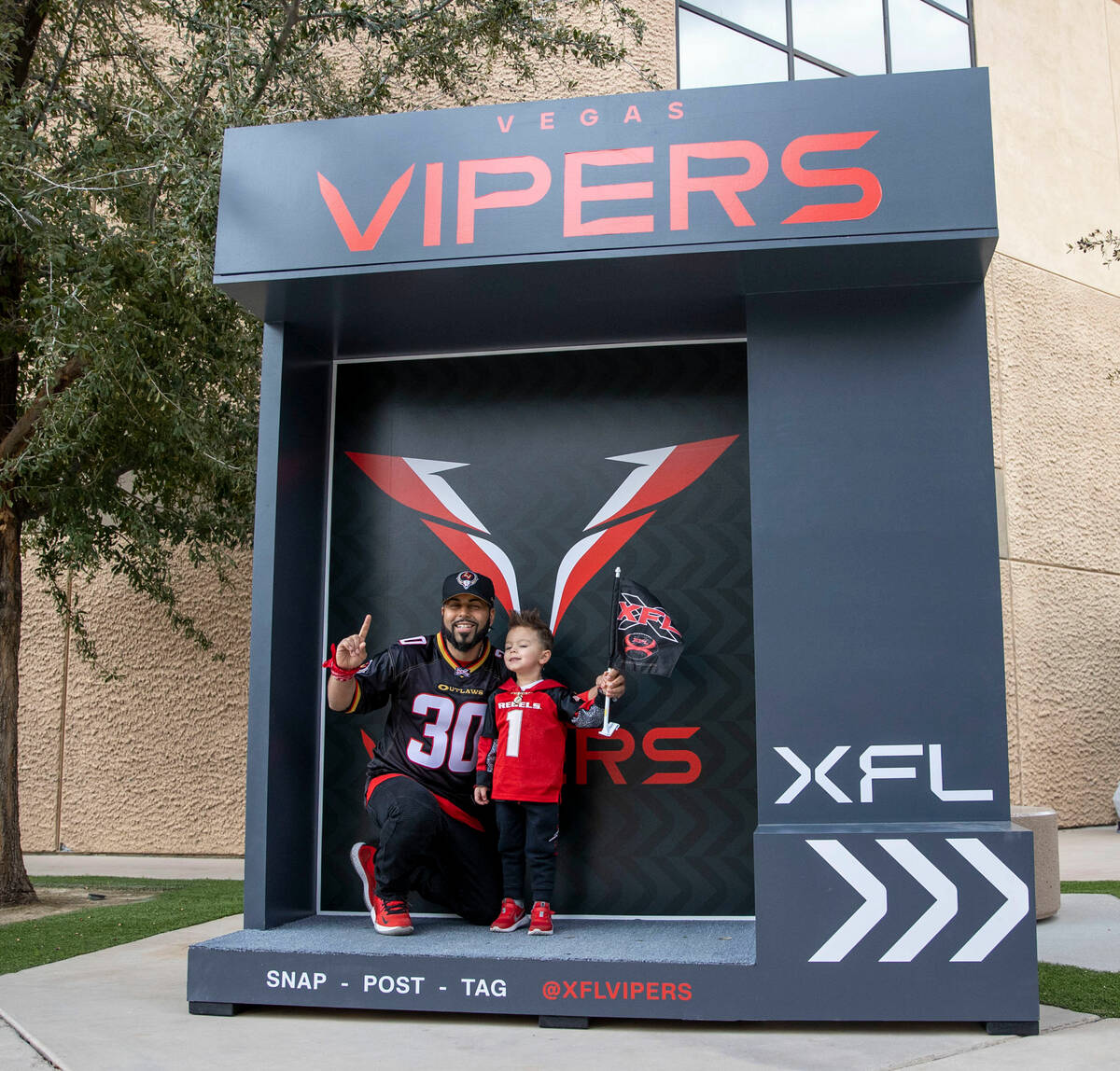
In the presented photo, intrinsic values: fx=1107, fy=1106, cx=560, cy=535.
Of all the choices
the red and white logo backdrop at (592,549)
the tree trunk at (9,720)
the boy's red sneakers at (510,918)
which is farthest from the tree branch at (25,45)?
the boy's red sneakers at (510,918)

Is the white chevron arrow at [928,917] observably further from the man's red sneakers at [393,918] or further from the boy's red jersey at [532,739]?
the man's red sneakers at [393,918]

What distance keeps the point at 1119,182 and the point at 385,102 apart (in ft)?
32.0

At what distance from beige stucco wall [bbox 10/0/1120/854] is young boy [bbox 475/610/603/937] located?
619 centimetres

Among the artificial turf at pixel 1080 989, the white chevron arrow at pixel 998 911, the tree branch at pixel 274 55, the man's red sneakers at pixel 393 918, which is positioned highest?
the tree branch at pixel 274 55

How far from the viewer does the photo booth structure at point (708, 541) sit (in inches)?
153

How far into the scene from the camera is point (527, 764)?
4.51m

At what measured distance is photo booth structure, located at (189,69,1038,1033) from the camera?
12.8 ft

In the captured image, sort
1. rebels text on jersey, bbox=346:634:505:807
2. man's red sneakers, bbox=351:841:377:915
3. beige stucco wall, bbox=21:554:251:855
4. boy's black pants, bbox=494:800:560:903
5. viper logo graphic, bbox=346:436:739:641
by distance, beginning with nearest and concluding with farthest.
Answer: boy's black pants, bbox=494:800:560:903
rebels text on jersey, bbox=346:634:505:807
man's red sneakers, bbox=351:841:377:915
viper logo graphic, bbox=346:436:739:641
beige stucco wall, bbox=21:554:251:855

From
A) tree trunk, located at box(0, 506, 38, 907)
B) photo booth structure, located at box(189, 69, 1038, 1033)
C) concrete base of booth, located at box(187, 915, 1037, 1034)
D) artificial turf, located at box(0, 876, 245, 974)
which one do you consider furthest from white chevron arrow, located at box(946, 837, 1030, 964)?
tree trunk, located at box(0, 506, 38, 907)

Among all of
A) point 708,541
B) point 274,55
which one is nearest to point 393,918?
point 708,541

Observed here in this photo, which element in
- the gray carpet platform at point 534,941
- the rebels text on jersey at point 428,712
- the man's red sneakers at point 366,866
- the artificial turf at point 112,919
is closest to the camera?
the gray carpet platform at point 534,941

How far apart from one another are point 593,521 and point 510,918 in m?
1.79

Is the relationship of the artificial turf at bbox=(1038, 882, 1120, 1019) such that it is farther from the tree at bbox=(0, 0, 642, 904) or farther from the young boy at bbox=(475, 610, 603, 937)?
the tree at bbox=(0, 0, 642, 904)

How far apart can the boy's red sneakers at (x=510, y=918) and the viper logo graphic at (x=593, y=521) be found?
1.24 meters
